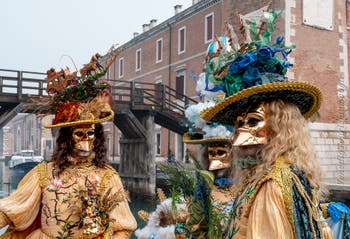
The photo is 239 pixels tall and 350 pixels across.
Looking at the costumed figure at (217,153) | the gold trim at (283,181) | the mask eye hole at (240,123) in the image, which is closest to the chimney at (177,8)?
the costumed figure at (217,153)

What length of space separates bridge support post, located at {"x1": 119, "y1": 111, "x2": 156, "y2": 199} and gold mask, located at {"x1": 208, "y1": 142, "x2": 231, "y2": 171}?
14.2 m

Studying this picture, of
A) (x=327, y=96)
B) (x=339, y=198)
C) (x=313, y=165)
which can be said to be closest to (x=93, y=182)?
(x=313, y=165)

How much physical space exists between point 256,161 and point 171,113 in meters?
16.3

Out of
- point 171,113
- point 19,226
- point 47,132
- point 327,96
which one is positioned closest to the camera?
point 19,226

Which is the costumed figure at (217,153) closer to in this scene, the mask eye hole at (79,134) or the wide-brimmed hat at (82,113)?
the wide-brimmed hat at (82,113)

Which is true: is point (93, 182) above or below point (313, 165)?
below

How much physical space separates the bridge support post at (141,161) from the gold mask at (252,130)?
16.3 m

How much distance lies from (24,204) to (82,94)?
3.32ft

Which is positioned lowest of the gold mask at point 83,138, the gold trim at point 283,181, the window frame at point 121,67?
the gold trim at point 283,181

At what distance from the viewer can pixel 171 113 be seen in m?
18.5

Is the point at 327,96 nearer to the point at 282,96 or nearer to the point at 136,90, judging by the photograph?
the point at 136,90

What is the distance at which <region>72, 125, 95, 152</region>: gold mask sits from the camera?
3.70m

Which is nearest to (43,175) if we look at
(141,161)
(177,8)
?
(141,161)

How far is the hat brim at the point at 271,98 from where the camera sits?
84.4 inches
